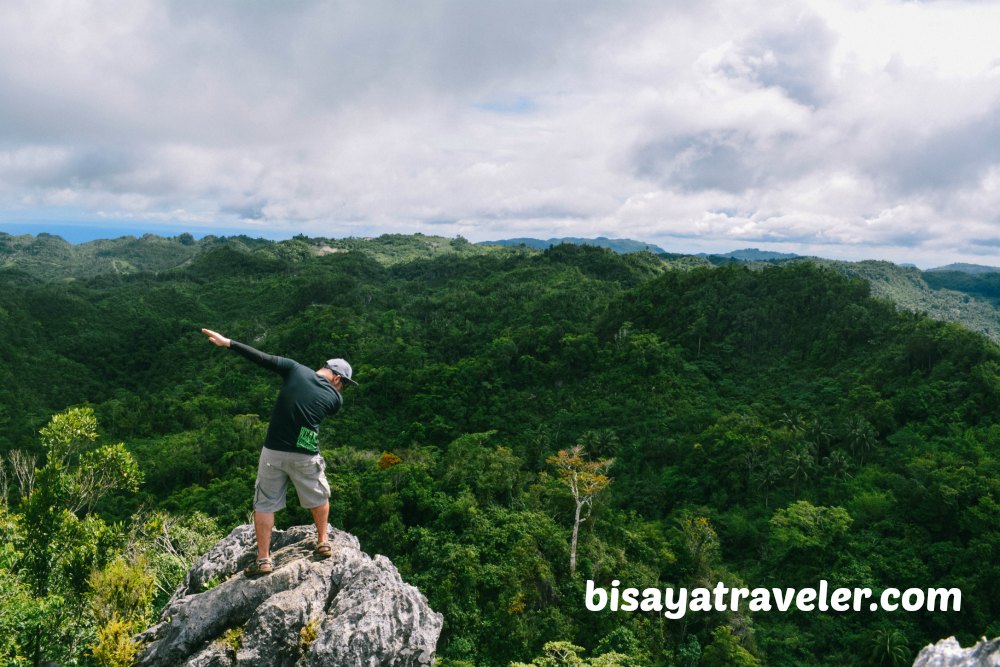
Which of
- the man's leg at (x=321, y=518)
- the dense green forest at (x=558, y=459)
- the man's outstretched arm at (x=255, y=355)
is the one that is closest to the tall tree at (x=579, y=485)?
the dense green forest at (x=558, y=459)

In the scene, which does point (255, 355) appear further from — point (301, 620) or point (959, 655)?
point (959, 655)

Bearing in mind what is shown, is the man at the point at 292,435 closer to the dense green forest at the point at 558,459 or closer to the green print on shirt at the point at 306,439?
the green print on shirt at the point at 306,439

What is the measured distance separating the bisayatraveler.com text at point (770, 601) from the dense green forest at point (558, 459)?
2.10ft

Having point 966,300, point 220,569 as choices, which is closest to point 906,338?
point 220,569

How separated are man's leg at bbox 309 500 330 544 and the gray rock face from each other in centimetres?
28

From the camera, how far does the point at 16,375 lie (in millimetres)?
68188

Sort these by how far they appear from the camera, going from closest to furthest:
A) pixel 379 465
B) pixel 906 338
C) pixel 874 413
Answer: pixel 379 465 → pixel 874 413 → pixel 906 338

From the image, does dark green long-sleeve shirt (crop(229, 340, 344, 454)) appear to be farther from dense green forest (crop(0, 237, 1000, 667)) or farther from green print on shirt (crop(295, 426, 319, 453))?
dense green forest (crop(0, 237, 1000, 667))

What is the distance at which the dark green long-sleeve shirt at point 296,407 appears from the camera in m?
6.45

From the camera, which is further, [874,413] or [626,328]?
[626,328]

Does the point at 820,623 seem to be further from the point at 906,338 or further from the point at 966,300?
the point at 966,300

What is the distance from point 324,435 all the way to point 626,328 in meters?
36.7

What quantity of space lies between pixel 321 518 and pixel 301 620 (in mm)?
1218

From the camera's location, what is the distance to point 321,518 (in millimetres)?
7250
